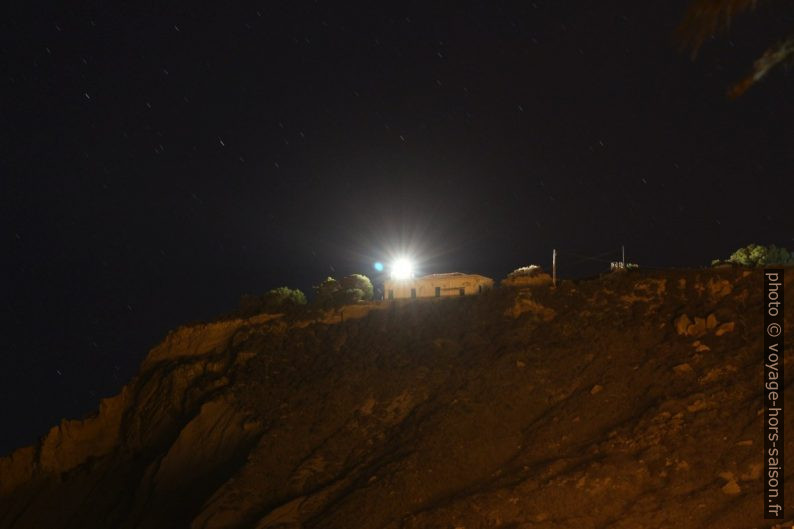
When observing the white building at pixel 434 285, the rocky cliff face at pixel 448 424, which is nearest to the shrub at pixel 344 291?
the white building at pixel 434 285

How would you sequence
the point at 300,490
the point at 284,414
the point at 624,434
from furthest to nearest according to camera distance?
the point at 284,414 → the point at 300,490 → the point at 624,434

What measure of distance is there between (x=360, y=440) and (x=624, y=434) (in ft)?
22.8

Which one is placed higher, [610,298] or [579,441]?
[610,298]

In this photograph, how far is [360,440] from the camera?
18906mm

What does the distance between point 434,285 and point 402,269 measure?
3258mm

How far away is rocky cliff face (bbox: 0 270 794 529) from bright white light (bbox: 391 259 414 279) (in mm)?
16792

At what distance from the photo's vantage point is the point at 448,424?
17719 mm

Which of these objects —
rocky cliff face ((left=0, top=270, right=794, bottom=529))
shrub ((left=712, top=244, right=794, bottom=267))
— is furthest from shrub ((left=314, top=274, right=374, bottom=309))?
shrub ((left=712, top=244, right=794, bottom=267))

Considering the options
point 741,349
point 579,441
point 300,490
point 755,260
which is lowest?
point 300,490

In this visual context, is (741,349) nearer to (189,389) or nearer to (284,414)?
(284,414)

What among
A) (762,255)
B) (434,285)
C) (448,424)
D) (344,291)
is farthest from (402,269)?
(448,424)


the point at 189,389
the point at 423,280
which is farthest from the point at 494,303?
the point at 423,280

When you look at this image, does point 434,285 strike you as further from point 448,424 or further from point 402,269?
point 448,424

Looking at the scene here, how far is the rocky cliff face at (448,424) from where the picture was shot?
13359 millimetres
